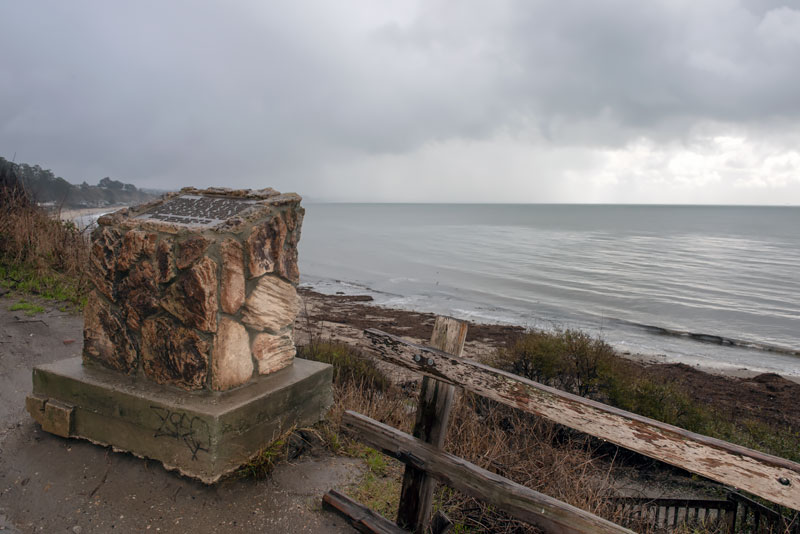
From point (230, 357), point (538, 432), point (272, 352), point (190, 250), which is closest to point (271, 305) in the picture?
point (272, 352)

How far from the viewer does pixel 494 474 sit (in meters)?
2.83

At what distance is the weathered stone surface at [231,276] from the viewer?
3621 millimetres

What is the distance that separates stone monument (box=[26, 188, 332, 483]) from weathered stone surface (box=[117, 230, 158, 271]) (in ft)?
0.04

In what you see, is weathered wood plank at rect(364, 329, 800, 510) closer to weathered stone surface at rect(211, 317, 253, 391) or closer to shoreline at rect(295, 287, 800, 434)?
weathered stone surface at rect(211, 317, 253, 391)

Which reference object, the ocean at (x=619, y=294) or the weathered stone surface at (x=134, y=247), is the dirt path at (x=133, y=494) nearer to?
the weathered stone surface at (x=134, y=247)

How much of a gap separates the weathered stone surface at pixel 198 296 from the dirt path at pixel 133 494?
1171 millimetres

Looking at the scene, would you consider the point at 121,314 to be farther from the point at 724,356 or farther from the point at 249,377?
the point at 724,356

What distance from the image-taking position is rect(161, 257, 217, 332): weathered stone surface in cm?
354

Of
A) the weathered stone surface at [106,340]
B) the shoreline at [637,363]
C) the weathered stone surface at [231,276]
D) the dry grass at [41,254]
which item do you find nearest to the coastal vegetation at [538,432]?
the shoreline at [637,363]

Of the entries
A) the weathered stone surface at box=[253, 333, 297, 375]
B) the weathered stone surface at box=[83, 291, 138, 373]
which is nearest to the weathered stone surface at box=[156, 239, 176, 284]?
the weathered stone surface at box=[83, 291, 138, 373]

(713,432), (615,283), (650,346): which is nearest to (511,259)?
(615,283)

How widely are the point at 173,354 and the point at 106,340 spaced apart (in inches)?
32.8

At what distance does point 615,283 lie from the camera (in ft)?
83.6

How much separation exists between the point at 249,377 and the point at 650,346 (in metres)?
14.0
